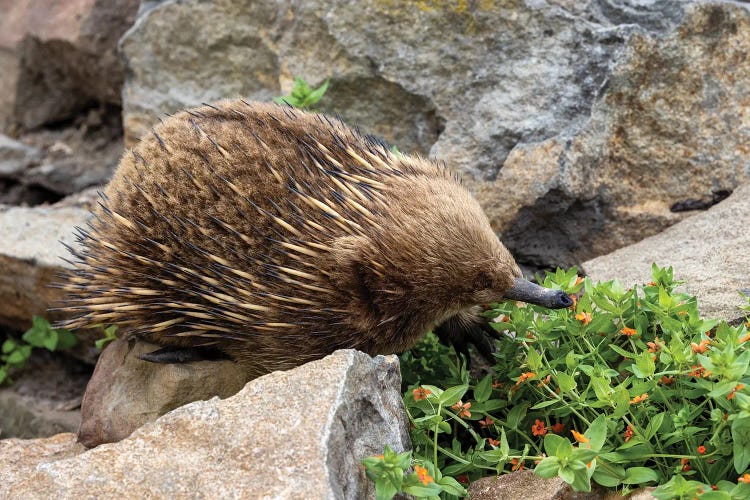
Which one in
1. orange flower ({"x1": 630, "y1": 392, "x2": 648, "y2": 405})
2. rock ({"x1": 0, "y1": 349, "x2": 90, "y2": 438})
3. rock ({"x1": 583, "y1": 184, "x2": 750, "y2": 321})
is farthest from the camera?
rock ({"x1": 0, "y1": 349, "x2": 90, "y2": 438})

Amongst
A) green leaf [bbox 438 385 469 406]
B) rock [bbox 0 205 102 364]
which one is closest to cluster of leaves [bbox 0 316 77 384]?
rock [bbox 0 205 102 364]

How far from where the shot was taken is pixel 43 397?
481 cm

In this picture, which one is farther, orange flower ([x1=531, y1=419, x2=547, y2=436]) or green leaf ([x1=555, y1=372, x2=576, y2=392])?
orange flower ([x1=531, y1=419, x2=547, y2=436])

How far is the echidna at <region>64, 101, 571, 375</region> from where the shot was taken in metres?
2.91

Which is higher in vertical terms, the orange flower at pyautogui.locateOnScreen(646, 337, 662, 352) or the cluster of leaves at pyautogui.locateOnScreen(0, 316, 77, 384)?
the orange flower at pyautogui.locateOnScreen(646, 337, 662, 352)

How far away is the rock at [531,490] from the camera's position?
2.48 meters

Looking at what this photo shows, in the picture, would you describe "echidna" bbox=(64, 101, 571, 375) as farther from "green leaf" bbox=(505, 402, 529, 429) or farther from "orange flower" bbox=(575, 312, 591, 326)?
"green leaf" bbox=(505, 402, 529, 429)

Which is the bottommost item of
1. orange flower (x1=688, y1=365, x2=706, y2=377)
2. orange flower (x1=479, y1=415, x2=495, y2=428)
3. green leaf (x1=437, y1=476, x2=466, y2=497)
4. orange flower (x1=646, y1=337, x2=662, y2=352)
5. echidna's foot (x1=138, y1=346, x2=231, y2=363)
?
echidna's foot (x1=138, y1=346, x2=231, y2=363)

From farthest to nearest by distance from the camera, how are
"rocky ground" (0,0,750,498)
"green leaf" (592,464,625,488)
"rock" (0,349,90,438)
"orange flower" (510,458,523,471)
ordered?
"rock" (0,349,90,438)
"rocky ground" (0,0,750,498)
"orange flower" (510,458,523,471)
"green leaf" (592,464,625,488)

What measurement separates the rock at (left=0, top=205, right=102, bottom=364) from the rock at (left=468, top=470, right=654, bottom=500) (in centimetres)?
261

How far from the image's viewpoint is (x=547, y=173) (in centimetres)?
409

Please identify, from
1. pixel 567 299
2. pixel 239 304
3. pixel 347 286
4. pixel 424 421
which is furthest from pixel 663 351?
pixel 239 304

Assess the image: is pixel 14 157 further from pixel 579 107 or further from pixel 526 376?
pixel 526 376

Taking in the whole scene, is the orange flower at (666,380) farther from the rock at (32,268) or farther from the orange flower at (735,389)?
the rock at (32,268)
